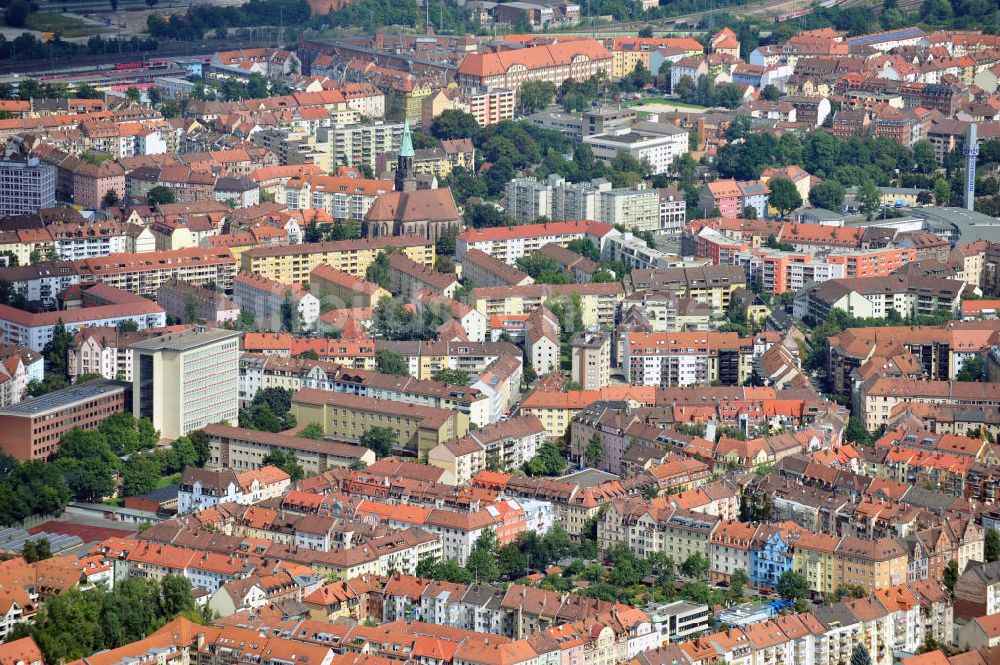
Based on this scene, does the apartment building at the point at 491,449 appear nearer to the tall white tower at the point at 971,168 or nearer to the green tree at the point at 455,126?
the tall white tower at the point at 971,168

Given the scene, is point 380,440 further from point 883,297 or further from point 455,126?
point 455,126

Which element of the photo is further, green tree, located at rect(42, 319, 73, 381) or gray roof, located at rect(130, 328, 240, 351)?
green tree, located at rect(42, 319, 73, 381)

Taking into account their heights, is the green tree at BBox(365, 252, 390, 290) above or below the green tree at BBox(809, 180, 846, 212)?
below

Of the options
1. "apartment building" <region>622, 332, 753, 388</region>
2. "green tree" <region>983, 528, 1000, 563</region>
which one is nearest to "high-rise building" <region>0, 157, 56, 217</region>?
"apartment building" <region>622, 332, 753, 388</region>

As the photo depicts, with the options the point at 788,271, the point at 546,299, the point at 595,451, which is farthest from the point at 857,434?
the point at 788,271

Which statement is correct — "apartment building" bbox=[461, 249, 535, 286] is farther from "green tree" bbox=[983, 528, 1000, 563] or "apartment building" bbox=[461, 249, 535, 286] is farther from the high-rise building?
"green tree" bbox=[983, 528, 1000, 563]
